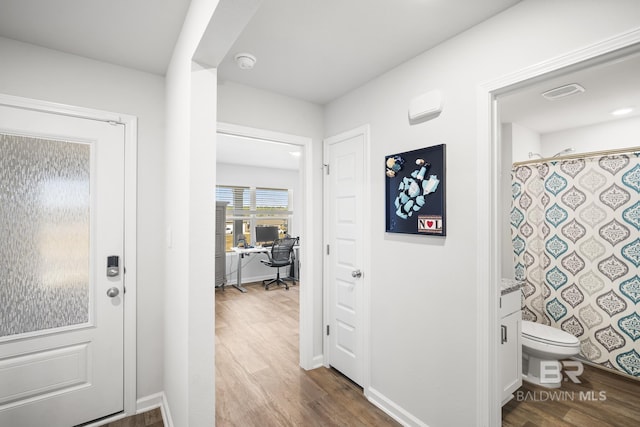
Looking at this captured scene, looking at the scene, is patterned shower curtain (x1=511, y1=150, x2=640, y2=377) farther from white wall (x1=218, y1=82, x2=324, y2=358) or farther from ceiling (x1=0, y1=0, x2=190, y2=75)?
ceiling (x1=0, y1=0, x2=190, y2=75)

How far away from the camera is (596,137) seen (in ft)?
10.5

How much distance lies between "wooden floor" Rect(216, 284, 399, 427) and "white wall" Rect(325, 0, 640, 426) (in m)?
0.26

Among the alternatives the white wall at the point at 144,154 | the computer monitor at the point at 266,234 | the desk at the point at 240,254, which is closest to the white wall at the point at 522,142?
the white wall at the point at 144,154

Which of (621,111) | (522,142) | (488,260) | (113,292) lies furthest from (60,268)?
(621,111)

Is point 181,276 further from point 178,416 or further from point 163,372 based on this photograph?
point 163,372

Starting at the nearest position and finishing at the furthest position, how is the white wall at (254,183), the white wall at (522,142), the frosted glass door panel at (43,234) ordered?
the frosted glass door panel at (43,234), the white wall at (522,142), the white wall at (254,183)

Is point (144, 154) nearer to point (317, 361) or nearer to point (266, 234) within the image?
point (317, 361)

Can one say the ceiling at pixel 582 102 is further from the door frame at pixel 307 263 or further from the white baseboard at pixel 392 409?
the white baseboard at pixel 392 409

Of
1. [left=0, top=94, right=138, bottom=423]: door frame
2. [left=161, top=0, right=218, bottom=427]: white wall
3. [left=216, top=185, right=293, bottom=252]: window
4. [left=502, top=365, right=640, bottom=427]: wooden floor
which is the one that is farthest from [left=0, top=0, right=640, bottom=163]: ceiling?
[left=216, top=185, right=293, bottom=252]: window

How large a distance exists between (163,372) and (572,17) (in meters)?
3.16

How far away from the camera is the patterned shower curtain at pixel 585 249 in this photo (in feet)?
8.46

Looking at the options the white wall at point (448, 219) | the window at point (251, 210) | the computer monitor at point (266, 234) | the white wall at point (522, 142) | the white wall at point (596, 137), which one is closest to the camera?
the white wall at point (448, 219)

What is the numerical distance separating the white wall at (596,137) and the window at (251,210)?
4.92m

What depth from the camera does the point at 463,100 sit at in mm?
1656
